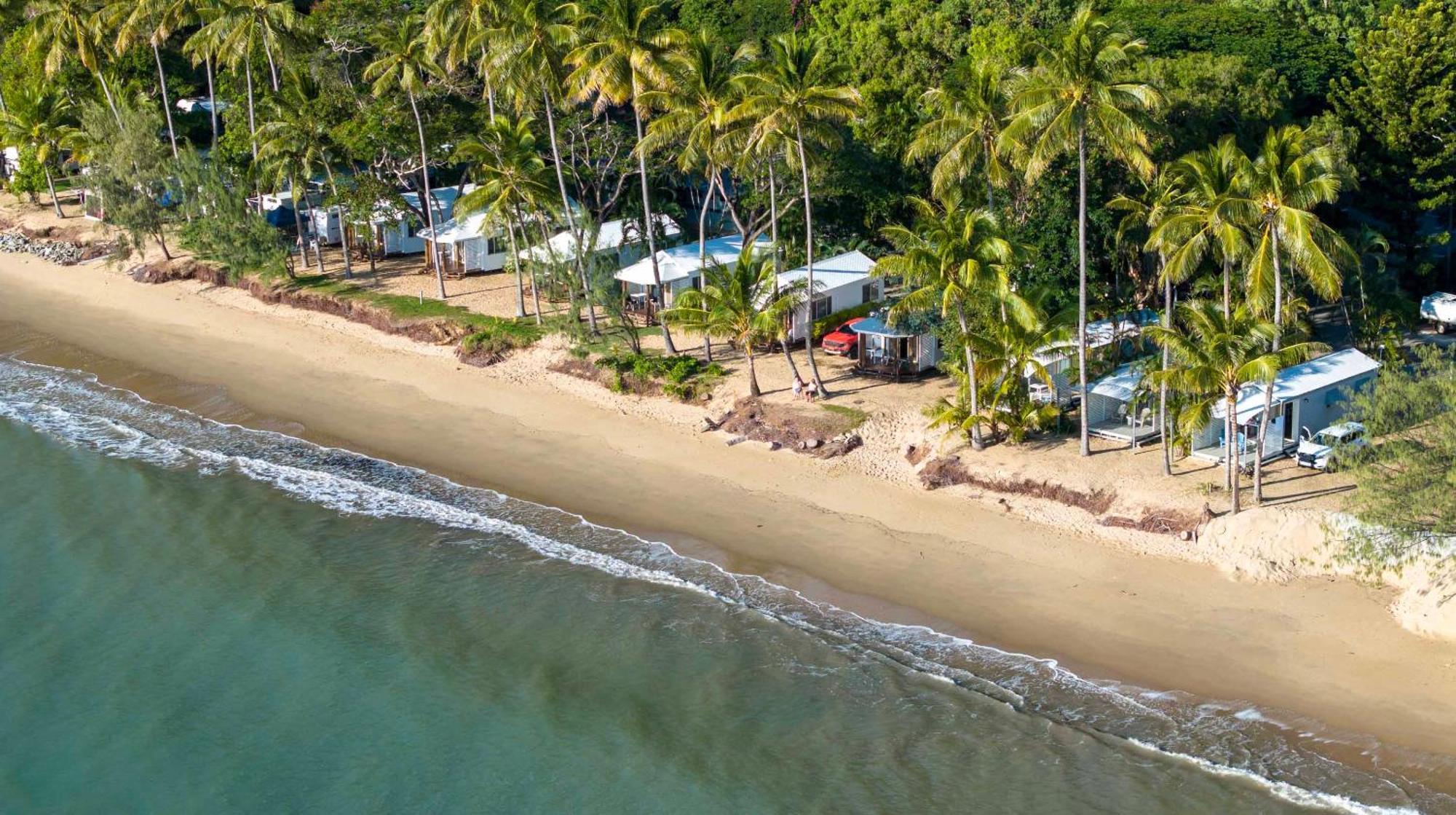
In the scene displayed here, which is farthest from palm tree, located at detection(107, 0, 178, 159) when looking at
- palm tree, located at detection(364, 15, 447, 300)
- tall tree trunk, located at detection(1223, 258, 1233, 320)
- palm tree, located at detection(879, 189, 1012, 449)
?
tall tree trunk, located at detection(1223, 258, 1233, 320)

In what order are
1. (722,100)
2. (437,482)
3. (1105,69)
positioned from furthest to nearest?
(722,100)
(437,482)
(1105,69)

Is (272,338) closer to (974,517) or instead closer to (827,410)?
(827,410)

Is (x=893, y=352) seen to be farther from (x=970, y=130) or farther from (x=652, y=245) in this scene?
(x=652, y=245)

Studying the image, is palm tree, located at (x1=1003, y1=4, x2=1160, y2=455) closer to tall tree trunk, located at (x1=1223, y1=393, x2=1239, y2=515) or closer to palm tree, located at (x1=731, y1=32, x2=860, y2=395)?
tall tree trunk, located at (x1=1223, y1=393, x2=1239, y2=515)

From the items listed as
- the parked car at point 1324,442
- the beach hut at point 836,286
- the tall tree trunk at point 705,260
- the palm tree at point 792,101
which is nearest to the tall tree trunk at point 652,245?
the tall tree trunk at point 705,260

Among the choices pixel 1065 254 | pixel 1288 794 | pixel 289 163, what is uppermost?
pixel 289 163

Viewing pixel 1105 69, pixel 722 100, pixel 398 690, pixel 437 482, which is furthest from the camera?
pixel 722 100

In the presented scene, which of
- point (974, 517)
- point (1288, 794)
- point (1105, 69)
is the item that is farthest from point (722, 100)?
point (1288, 794)
